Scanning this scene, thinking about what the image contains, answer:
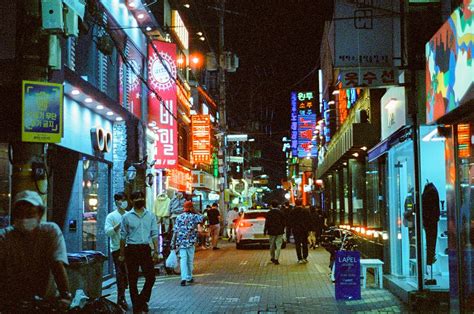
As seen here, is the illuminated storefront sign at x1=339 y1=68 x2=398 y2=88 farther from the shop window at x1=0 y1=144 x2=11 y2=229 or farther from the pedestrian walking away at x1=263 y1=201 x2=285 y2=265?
the pedestrian walking away at x1=263 y1=201 x2=285 y2=265

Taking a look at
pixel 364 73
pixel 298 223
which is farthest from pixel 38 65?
pixel 298 223

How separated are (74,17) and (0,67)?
235cm

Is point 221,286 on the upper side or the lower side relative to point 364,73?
lower

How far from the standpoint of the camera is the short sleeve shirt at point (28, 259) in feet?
17.1

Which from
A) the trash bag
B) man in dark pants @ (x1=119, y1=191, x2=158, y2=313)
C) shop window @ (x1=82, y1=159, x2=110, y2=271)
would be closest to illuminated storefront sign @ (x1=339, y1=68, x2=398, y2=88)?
man in dark pants @ (x1=119, y1=191, x2=158, y2=313)

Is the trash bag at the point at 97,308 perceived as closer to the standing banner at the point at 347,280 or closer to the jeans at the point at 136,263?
the jeans at the point at 136,263

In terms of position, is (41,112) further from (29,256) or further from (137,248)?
(29,256)

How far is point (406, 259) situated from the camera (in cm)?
1402

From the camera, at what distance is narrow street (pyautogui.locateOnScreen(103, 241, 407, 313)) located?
37.6ft

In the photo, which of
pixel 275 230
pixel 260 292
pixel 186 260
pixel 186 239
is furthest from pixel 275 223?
pixel 260 292

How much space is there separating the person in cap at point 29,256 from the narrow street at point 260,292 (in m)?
6.18

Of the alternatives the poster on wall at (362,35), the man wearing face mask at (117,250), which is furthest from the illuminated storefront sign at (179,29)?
the man wearing face mask at (117,250)

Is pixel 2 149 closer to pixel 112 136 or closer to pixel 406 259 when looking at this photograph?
pixel 112 136

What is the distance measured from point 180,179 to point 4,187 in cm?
1966
